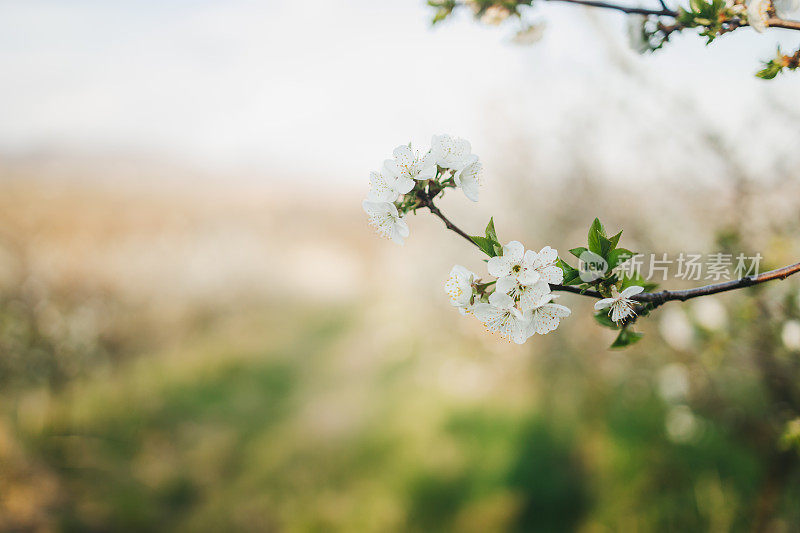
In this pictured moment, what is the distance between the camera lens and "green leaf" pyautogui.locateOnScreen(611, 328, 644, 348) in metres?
0.80

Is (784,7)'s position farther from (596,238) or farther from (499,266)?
(499,266)

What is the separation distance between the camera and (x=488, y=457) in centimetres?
359

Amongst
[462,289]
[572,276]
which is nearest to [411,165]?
[462,289]

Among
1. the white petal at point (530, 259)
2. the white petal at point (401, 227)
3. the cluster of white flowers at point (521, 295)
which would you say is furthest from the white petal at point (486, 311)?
the white petal at point (401, 227)

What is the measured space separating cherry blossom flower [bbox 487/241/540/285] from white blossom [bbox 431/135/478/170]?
0.20 metres

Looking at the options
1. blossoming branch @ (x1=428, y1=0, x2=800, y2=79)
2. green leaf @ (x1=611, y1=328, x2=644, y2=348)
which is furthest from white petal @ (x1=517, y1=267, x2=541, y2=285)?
blossoming branch @ (x1=428, y1=0, x2=800, y2=79)

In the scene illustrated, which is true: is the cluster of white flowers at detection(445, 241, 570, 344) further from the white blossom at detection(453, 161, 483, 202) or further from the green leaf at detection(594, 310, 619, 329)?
the white blossom at detection(453, 161, 483, 202)

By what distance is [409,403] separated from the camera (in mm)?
4398

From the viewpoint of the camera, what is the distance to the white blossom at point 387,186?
822 mm

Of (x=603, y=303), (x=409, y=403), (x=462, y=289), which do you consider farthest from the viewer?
(x=409, y=403)

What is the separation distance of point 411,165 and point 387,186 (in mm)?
63

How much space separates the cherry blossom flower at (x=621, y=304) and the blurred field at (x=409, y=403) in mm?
1165

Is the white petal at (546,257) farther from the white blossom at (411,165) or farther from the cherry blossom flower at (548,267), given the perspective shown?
the white blossom at (411,165)

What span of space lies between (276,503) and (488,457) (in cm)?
176
